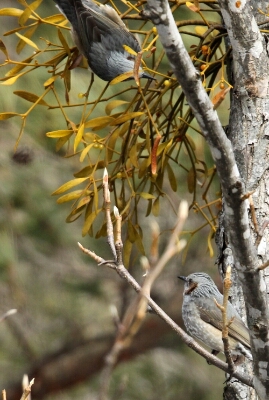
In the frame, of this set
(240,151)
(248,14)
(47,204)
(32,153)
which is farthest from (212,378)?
(248,14)

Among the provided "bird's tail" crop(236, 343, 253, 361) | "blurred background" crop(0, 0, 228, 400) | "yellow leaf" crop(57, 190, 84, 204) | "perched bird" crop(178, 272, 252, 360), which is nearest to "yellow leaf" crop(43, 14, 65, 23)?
"yellow leaf" crop(57, 190, 84, 204)

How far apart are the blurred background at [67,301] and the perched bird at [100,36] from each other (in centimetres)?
107

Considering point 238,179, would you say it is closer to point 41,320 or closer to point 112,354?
point 112,354

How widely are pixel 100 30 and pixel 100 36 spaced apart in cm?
2

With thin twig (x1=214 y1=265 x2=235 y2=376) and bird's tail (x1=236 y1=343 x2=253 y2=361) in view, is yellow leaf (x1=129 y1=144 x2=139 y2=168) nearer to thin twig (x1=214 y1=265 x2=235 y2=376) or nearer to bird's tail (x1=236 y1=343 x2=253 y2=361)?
bird's tail (x1=236 y1=343 x2=253 y2=361)

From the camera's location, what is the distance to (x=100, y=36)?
2.12m

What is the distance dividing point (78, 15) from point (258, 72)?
2.04ft

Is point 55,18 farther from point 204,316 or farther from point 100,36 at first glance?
point 204,316

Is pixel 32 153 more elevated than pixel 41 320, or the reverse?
pixel 32 153

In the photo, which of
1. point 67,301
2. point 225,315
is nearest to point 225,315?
point 225,315

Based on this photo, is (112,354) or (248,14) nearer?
(112,354)

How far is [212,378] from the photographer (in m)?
3.71

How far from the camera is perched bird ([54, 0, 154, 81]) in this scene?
2.03m

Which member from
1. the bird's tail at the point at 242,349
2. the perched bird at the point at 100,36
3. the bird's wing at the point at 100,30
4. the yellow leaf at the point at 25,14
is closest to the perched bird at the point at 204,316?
the bird's tail at the point at 242,349
